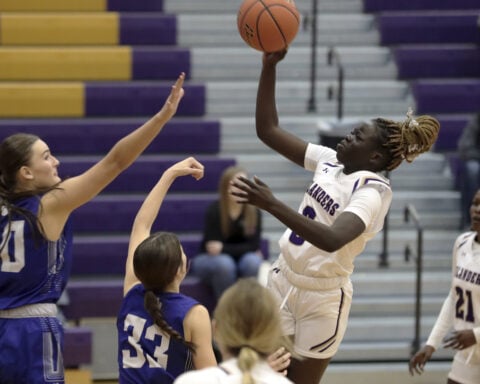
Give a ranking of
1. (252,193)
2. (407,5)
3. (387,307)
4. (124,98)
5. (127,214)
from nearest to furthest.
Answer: (252,193)
(387,307)
(127,214)
(124,98)
(407,5)

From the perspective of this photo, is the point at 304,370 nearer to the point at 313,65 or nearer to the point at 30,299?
the point at 30,299

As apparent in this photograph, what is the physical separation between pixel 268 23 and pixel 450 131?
14.6 feet

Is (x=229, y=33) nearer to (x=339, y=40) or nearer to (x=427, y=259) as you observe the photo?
(x=339, y=40)

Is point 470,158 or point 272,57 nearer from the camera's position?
point 272,57

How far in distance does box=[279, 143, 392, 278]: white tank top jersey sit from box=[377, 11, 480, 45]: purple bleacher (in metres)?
5.27

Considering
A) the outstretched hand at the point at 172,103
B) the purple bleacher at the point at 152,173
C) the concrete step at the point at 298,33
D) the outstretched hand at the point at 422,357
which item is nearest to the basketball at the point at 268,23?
the outstretched hand at the point at 172,103

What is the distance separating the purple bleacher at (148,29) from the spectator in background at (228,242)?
2.27 m

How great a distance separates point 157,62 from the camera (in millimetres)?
8695

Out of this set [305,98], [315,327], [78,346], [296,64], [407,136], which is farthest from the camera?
[296,64]

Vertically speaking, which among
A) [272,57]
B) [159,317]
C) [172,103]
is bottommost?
[159,317]

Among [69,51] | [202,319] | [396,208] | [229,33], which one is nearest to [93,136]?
[69,51]

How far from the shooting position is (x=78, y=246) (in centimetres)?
750

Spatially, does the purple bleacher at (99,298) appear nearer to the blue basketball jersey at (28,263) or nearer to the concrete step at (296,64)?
the concrete step at (296,64)

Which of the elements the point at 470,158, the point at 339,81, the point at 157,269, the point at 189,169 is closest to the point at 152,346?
the point at 157,269
